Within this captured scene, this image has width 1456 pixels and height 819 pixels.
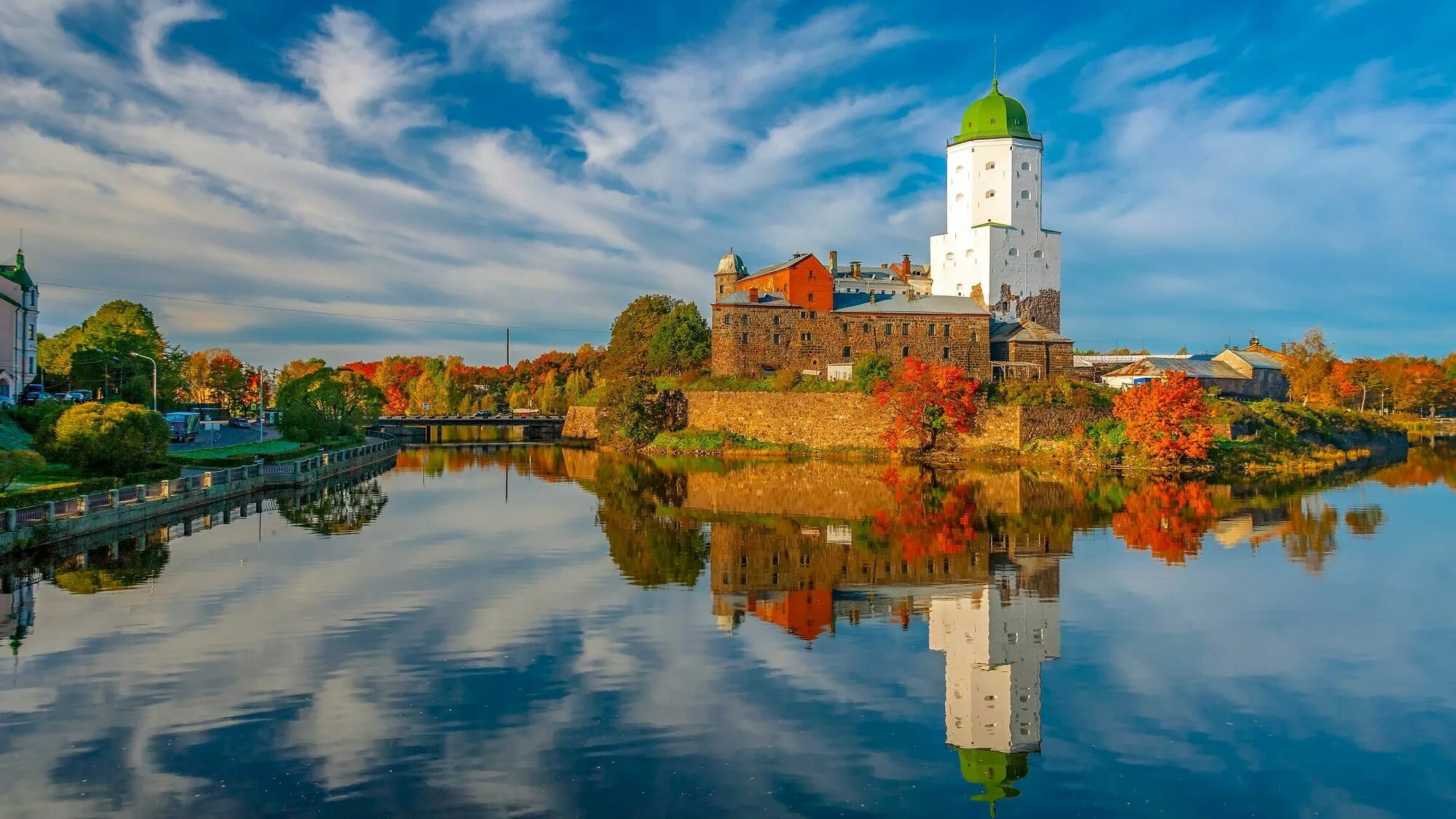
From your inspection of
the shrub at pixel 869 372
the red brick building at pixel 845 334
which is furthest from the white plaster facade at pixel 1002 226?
the shrub at pixel 869 372

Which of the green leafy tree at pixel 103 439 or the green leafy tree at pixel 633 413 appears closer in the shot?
the green leafy tree at pixel 103 439

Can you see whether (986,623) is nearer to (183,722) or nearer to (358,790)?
(358,790)

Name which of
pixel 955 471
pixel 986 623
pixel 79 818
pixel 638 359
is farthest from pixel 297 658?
pixel 638 359

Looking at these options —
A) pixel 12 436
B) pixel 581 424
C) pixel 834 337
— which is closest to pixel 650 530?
pixel 12 436

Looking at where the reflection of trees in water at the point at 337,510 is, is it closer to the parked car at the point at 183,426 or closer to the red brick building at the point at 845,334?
the parked car at the point at 183,426

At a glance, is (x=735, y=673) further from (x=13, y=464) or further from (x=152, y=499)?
(x=152, y=499)

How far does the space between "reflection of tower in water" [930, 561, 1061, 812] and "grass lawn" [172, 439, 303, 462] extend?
2681 cm

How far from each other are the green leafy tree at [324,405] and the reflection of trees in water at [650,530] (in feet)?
49.8

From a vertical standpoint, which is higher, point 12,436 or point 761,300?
point 761,300

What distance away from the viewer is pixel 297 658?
12.5 m

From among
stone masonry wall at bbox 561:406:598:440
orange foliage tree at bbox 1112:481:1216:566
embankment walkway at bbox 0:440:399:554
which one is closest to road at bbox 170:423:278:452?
embankment walkway at bbox 0:440:399:554

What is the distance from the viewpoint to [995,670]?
12664 millimetres

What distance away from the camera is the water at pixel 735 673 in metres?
8.86

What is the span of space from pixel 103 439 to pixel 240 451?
16.3 metres
